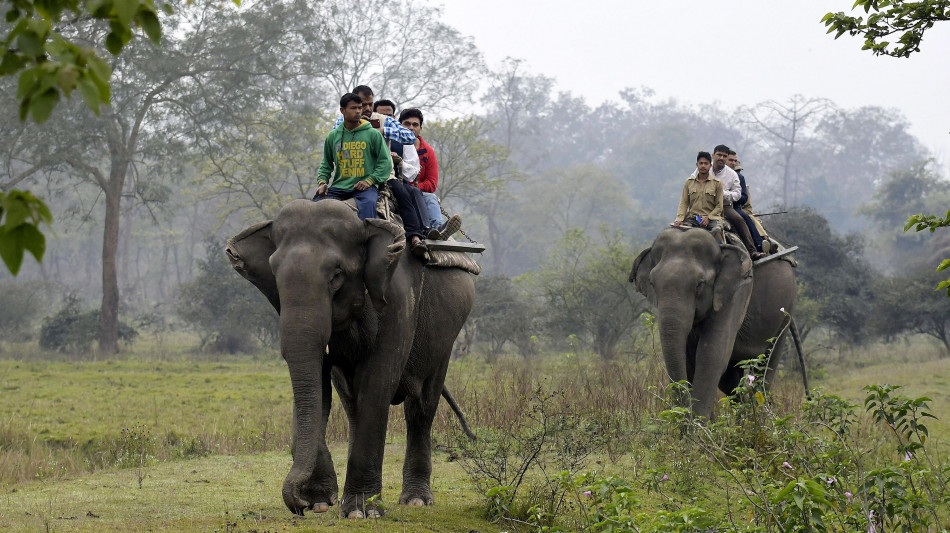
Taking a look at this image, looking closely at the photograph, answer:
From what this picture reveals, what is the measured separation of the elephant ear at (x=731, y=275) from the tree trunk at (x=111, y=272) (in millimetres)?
21726

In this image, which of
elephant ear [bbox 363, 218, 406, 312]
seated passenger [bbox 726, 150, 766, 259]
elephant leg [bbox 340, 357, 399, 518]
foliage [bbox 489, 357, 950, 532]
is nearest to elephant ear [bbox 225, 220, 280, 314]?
elephant ear [bbox 363, 218, 406, 312]

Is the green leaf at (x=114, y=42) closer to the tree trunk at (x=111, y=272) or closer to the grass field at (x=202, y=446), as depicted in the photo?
the grass field at (x=202, y=446)

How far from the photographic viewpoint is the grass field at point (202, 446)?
6.67 m

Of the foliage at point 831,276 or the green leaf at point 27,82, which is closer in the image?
the green leaf at point 27,82

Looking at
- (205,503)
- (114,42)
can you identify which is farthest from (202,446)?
(114,42)

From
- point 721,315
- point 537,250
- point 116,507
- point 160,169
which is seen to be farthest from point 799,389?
point 537,250

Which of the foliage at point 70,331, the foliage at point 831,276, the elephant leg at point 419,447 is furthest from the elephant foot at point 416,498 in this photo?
Answer: the foliage at point 70,331

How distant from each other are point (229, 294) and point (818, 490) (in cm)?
2956

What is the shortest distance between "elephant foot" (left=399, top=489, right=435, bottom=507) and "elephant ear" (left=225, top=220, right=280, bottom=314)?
1.80 m

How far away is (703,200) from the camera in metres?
10.7

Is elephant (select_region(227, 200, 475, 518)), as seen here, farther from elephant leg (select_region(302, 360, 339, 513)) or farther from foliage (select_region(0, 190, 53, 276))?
foliage (select_region(0, 190, 53, 276))

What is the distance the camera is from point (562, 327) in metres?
27.7

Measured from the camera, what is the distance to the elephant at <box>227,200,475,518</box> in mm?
5977

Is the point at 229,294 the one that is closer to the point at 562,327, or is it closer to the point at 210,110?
the point at 210,110
